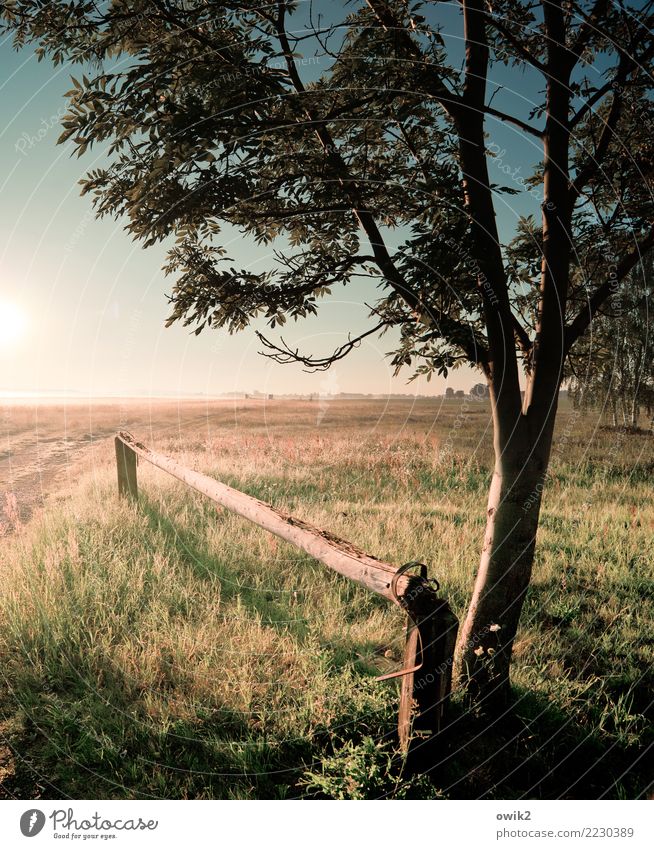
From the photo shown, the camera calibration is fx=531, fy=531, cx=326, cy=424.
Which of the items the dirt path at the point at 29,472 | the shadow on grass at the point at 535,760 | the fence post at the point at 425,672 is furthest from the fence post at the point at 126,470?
the fence post at the point at 425,672

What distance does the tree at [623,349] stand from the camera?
16.6 feet

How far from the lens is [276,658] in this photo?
4363 millimetres

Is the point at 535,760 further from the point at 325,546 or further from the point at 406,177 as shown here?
the point at 406,177

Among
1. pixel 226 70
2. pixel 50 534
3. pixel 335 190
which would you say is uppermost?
pixel 226 70

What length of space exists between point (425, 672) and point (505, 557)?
139 centimetres

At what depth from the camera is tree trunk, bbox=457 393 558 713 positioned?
402cm

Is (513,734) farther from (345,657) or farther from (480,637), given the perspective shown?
(345,657)

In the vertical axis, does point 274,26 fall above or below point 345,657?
above

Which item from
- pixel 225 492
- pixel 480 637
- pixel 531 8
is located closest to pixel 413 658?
pixel 480 637

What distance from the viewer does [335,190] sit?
3896mm

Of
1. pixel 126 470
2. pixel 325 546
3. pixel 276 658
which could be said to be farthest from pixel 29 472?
pixel 325 546

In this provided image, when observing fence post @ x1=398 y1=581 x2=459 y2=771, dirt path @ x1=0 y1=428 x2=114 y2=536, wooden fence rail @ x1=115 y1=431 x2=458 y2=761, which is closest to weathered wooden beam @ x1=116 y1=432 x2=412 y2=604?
wooden fence rail @ x1=115 y1=431 x2=458 y2=761
